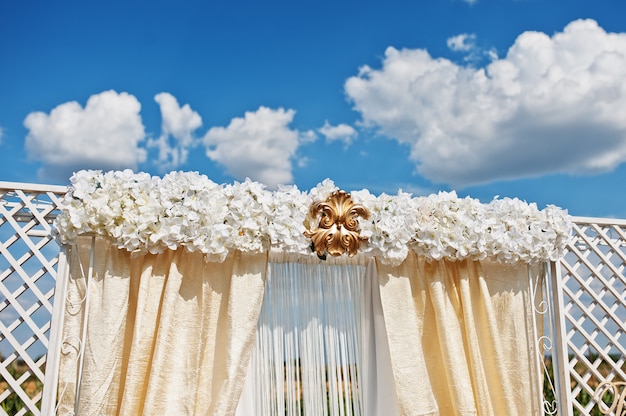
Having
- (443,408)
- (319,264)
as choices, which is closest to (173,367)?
(319,264)

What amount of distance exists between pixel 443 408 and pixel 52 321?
6.35 ft

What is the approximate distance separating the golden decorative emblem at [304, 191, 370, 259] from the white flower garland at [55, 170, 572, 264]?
0.11ft

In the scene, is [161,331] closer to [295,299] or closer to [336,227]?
[295,299]

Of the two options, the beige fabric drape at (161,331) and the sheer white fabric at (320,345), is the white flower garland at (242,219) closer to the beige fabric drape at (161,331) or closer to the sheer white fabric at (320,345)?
the beige fabric drape at (161,331)

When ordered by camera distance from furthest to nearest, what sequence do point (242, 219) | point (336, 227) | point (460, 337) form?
point (460, 337)
point (336, 227)
point (242, 219)

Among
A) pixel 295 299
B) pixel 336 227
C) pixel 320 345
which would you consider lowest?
pixel 320 345

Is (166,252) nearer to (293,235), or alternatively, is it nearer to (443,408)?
(293,235)

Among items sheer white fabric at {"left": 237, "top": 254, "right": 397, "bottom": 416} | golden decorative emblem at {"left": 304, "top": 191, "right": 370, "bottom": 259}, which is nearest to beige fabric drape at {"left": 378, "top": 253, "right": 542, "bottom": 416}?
sheer white fabric at {"left": 237, "top": 254, "right": 397, "bottom": 416}

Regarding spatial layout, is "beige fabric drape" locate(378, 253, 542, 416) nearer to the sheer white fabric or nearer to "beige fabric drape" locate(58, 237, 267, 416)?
the sheer white fabric

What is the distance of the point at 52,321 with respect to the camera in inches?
111

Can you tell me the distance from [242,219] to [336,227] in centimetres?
46

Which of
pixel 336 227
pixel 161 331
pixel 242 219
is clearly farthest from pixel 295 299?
pixel 161 331

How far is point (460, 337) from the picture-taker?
10.7 feet

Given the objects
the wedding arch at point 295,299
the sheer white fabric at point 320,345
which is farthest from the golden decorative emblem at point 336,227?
the sheer white fabric at point 320,345
